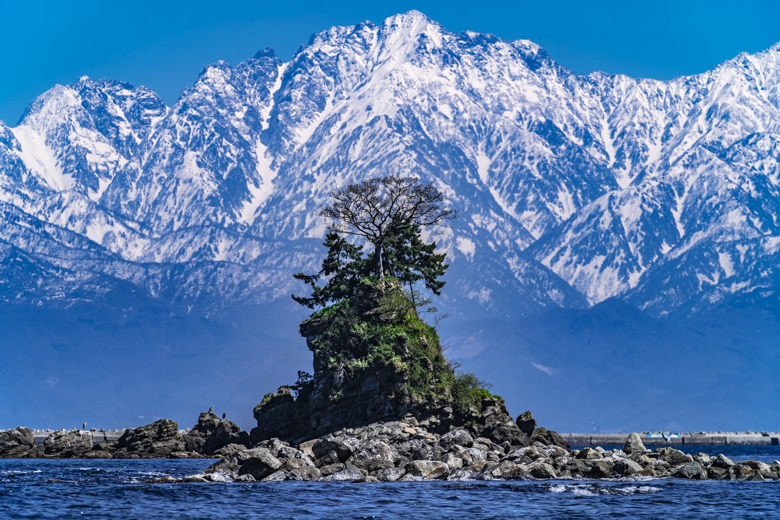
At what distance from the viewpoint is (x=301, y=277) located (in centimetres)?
10231

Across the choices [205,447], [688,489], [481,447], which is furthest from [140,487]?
[205,447]

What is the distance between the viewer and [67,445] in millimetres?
109875

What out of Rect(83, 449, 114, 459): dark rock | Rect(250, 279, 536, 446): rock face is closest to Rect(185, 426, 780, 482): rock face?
Rect(250, 279, 536, 446): rock face

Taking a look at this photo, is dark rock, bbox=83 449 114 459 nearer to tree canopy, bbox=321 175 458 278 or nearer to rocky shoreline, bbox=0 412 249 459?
rocky shoreline, bbox=0 412 249 459

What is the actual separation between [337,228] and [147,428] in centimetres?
4016

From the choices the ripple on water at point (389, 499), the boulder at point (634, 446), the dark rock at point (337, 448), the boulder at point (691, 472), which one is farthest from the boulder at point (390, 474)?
the boulder at point (634, 446)

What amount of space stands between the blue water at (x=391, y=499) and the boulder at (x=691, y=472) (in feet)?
9.33

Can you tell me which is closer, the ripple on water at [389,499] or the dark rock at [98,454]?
the ripple on water at [389,499]

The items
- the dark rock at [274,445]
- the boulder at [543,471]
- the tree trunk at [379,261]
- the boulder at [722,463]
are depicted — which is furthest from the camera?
the tree trunk at [379,261]

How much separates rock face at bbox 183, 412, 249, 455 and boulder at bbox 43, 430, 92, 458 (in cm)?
1231

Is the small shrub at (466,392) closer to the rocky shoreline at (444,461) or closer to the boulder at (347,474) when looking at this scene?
the rocky shoreline at (444,461)

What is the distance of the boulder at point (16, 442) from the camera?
357 feet

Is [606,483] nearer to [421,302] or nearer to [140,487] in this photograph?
[140,487]

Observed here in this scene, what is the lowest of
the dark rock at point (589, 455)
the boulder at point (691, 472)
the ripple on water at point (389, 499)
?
the ripple on water at point (389, 499)
